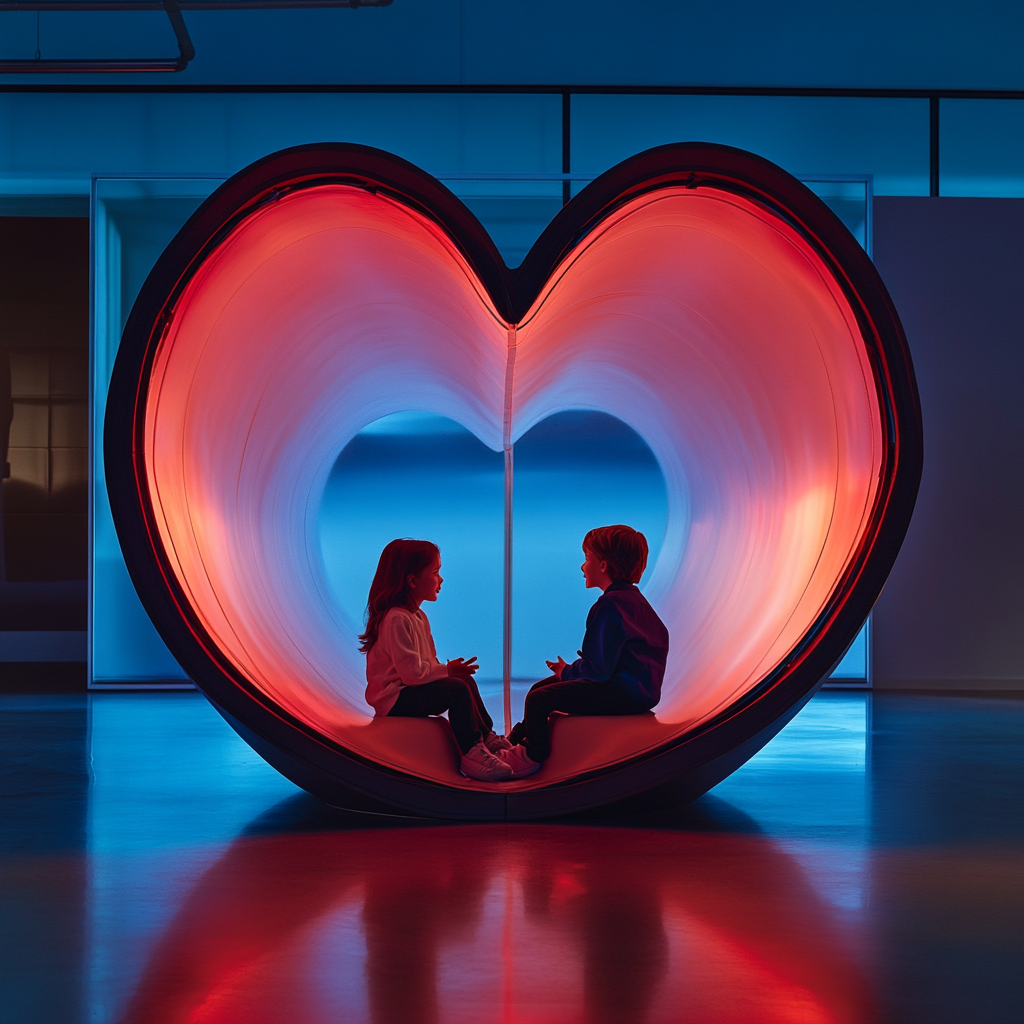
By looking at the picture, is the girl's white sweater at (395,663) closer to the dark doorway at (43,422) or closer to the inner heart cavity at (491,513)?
the inner heart cavity at (491,513)

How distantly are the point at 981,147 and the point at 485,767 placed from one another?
7.83 meters

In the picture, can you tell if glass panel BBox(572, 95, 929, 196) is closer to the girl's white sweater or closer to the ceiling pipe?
the ceiling pipe

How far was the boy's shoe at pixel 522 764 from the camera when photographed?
445cm

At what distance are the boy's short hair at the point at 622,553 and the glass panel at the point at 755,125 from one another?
5693mm

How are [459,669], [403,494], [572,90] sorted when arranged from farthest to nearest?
1. [403,494]
2. [572,90]
3. [459,669]

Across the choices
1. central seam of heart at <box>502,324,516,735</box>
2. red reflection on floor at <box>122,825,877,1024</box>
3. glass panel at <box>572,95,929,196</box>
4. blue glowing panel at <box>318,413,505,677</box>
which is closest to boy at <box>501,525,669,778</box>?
red reflection on floor at <box>122,825,877,1024</box>

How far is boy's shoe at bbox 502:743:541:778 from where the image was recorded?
14.6ft

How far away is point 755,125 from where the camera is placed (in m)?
9.65

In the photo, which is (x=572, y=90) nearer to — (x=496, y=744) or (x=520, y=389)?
(x=520, y=389)

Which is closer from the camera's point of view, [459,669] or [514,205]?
[459,669]

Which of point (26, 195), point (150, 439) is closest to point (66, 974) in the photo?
point (150, 439)

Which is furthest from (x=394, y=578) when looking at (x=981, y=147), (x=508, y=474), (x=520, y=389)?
(x=981, y=147)

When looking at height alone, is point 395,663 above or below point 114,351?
below

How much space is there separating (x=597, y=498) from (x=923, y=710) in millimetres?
3429
